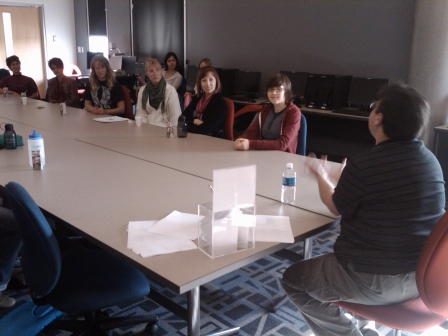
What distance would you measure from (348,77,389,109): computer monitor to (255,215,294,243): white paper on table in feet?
11.3

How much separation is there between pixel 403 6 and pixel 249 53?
2200 mm

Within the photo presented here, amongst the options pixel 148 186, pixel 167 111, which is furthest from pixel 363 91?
pixel 148 186

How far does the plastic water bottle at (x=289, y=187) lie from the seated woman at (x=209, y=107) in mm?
1684

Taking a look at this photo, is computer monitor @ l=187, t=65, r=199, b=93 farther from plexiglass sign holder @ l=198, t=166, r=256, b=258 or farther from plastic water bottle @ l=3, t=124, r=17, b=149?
plexiglass sign holder @ l=198, t=166, r=256, b=258

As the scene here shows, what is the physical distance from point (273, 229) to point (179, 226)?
345 mm

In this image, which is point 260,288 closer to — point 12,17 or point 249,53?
point 249,53

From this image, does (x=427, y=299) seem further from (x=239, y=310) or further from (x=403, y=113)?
(x=239, y=310)

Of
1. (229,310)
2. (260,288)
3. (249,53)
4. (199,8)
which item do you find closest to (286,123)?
(260,288)

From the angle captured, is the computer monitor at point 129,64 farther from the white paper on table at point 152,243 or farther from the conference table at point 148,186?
the white paper on table at point 152,243

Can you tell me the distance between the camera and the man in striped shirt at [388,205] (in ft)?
4.67

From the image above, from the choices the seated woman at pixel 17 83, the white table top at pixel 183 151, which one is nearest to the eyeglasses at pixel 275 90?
the white table top at pixel 183 151

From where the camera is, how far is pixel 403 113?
1.44 meters

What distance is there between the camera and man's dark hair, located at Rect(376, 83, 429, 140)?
56.3 inches

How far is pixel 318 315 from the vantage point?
5.29 ft
